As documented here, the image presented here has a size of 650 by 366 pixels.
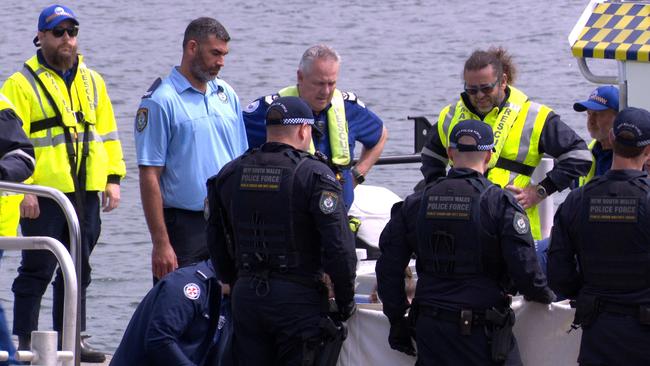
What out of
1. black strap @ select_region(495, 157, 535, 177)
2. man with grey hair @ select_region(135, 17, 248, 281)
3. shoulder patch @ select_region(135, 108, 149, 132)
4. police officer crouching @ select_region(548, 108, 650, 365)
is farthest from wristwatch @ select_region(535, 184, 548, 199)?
shoulder patch @ select_region(135, 108, 149, 132)

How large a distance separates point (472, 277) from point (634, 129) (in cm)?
80

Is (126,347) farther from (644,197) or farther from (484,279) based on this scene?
(644,197)

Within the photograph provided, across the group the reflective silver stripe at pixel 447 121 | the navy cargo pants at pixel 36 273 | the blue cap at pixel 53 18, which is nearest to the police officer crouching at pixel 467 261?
the reflective silver stripe at pixel 447 121

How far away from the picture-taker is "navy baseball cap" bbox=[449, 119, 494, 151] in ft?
19.4

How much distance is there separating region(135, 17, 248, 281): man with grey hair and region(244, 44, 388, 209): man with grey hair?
1.28 ft

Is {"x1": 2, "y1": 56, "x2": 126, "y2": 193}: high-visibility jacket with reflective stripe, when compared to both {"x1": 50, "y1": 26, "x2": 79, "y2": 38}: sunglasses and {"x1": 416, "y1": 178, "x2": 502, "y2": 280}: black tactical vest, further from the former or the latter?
{"x1": 416, "y1": 178, "x2": 502, "y2": 280}: black tactical vest

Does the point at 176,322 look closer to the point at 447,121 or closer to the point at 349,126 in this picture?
the point at 447,121

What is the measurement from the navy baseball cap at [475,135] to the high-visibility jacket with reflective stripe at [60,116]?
7.50 ft

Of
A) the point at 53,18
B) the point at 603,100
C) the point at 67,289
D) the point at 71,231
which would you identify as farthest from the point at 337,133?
the point at 67,289

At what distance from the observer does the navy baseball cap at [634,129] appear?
5.61m

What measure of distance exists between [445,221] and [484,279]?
0.26 metres

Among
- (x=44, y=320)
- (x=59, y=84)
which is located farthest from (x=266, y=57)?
(x=59, y=84)

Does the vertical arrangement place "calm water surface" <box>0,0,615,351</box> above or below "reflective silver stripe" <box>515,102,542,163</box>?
above

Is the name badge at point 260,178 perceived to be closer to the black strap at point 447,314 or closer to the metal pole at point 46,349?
the black strap at point 447,314
